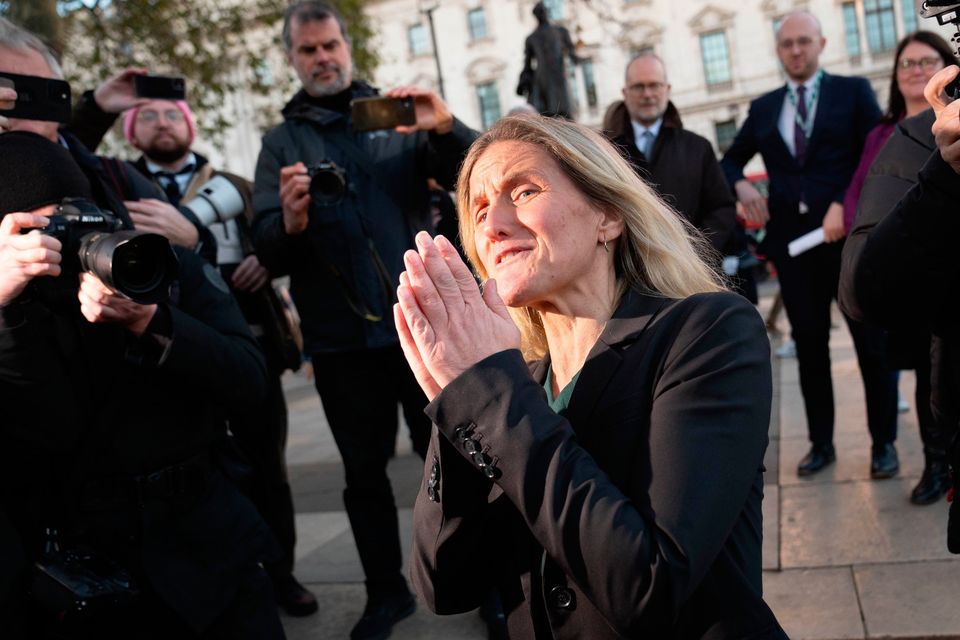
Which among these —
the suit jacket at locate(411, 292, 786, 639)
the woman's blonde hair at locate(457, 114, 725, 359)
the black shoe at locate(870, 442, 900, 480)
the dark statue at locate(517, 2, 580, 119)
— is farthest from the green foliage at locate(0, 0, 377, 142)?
the suit jacket at locate(411, 292, 786, 639)

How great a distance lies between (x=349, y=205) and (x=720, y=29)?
41422 mm

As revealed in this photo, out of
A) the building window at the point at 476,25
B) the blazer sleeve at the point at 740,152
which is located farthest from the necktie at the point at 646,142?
the building window at the point at 476,25

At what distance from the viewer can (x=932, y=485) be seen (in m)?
4.24

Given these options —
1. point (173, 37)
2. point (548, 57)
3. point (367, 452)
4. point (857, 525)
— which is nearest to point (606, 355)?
point (367, 452)

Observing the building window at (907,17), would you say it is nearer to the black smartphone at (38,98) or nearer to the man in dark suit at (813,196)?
the man in dark suit at (813,196)

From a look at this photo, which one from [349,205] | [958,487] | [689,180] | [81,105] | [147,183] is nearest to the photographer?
[958,487]

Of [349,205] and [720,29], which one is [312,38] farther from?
[720,29]

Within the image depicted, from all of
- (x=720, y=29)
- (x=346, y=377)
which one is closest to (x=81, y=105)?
(x=346, y=377)

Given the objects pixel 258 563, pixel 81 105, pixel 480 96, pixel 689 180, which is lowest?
pixel 258 563

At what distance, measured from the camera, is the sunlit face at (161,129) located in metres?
4.37

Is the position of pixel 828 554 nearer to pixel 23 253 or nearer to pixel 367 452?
pixel 367 452

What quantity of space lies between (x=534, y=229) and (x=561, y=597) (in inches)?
27.0

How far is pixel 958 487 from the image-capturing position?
2.09 metres

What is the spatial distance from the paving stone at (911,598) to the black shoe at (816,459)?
1.28 meters
